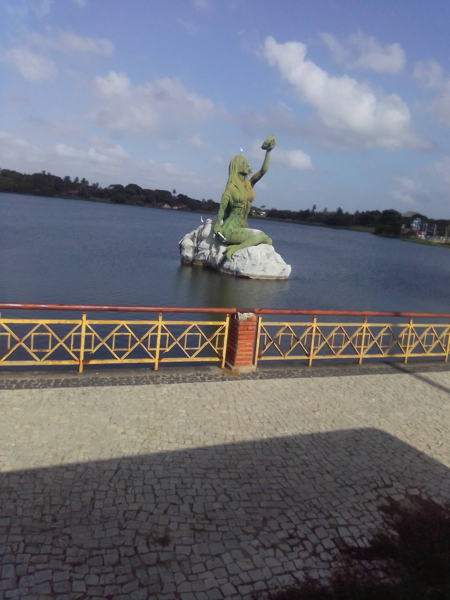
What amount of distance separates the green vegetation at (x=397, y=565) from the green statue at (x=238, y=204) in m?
22.7

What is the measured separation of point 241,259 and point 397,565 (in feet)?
74.1

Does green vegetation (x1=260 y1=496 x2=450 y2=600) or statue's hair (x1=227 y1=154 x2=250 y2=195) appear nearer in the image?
green vegetation (x1=260 y1=496 x2=450 y2=600)

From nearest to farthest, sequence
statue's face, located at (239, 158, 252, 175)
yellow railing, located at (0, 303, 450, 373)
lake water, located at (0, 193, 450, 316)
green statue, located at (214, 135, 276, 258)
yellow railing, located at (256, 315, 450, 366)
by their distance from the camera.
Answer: yellow railing, located at (0, 303, 450, 373)
yellow railing, located at (256, 315, 450, 366)
lake water, located at (0, 193, 450, 316)
green statue, located at (214, 135, 276, 258)
statue's face, located at (239, 158, 252, 175)

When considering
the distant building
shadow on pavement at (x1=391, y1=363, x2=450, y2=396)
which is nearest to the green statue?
shadow on pavement at (x1=391, y1=363, x2=450, y2=396)

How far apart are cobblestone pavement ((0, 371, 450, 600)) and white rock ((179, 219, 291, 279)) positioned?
61.8 feet

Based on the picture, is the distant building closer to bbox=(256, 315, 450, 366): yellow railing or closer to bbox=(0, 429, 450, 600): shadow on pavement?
bbox=(256, 315, 450, 366): yellow railing

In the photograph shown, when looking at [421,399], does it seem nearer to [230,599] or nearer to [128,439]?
[128,439]

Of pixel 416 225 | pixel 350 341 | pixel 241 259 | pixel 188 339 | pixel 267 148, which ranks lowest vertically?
pixel 188 339

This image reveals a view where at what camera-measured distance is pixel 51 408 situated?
537 cm

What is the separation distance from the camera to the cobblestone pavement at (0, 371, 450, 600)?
3148 mm

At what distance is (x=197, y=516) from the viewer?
372 centimetres

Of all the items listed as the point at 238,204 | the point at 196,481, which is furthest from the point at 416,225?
the point at 196,481

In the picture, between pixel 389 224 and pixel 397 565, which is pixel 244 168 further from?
pixel 389 224

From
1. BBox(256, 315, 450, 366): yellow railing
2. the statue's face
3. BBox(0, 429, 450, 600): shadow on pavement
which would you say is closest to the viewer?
BBox(0, 429, 450, 600): shadow on pavement
